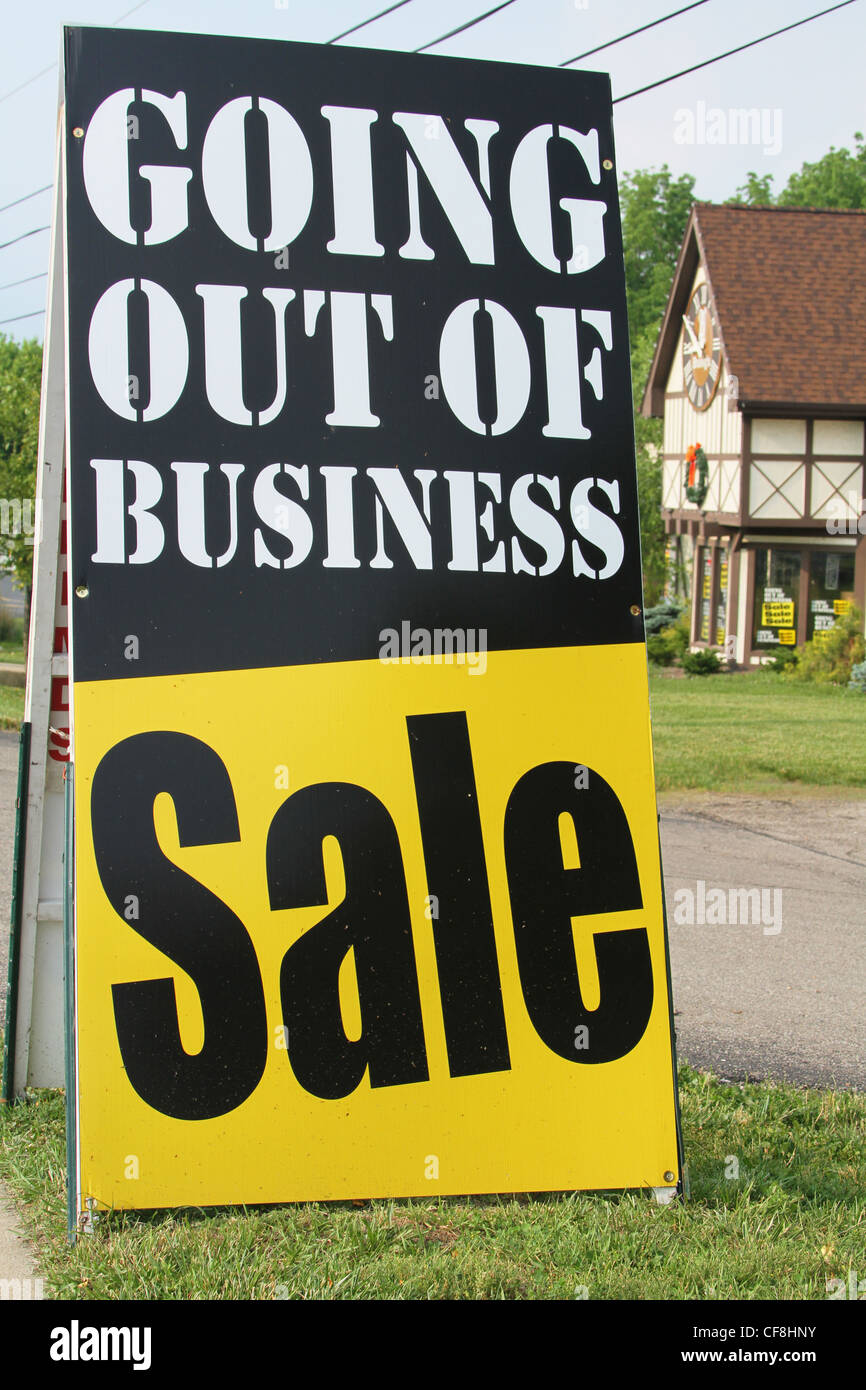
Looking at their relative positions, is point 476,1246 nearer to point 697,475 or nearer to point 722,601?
point 722,601

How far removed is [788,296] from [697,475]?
3.93 m

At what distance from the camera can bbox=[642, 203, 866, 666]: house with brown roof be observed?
83.4 ft

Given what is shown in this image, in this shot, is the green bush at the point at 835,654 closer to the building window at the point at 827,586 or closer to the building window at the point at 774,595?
the building window at the point at 827,586

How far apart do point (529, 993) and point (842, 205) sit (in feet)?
191

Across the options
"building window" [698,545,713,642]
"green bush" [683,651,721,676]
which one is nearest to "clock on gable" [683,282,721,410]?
"building window" [698,545,713,642]

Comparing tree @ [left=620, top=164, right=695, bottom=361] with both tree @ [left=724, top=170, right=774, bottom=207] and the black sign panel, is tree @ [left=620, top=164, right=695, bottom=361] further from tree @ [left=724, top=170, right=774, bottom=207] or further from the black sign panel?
the black sign panel

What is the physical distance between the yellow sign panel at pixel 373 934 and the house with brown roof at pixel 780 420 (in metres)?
22.7

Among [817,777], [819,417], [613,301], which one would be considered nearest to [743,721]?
[817,777]

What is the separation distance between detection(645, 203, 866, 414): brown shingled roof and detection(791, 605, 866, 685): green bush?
4.47 metres

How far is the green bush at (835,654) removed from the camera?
75.2 feet

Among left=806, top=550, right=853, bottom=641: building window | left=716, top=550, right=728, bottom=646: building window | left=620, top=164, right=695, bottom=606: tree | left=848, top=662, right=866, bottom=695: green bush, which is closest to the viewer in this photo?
left=848, top=662, right=866, bottom=695: green bush

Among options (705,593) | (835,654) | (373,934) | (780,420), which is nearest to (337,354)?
(373,934)
